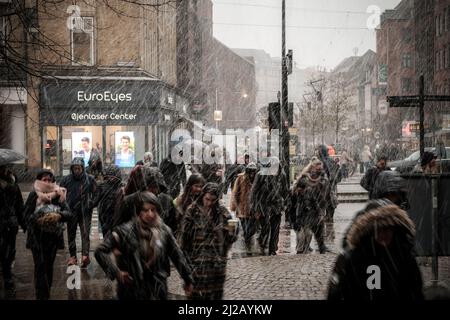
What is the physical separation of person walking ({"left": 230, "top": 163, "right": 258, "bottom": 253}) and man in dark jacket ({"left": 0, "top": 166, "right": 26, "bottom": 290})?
15.2 feet

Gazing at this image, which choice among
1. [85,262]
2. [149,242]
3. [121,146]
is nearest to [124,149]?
[121,146]

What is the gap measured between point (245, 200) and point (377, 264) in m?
7.72

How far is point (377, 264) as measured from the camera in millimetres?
4113

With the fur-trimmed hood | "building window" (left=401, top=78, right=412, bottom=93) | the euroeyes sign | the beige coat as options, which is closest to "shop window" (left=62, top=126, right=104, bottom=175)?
the euroeyes sign

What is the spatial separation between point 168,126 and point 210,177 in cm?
1851

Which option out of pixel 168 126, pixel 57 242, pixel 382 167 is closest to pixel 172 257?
pixel 57 242

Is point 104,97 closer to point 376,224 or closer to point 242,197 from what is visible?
point 242,197

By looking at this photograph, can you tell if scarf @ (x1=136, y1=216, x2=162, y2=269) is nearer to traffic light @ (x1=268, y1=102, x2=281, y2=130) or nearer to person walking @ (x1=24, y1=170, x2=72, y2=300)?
person walking @ (x1=24, y1=170, x2=72, y2=300)

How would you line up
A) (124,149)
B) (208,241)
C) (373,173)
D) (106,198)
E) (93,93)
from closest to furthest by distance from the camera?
(208,241)
(106,198)
(373,173)
(93,93)
(124,149)

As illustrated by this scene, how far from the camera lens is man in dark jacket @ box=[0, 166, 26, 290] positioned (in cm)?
834
